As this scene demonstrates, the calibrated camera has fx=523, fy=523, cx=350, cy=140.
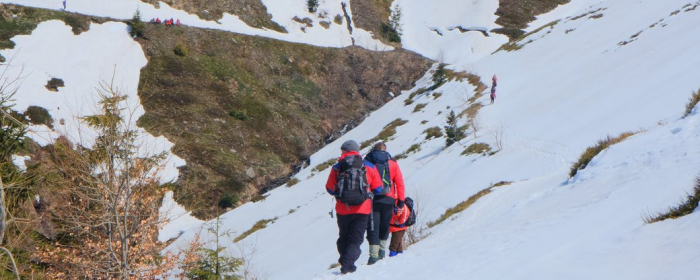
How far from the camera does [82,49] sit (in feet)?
150

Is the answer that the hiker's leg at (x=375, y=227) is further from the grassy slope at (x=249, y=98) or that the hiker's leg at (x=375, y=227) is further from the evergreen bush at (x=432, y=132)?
the grassy slope at (x=249, y=98)

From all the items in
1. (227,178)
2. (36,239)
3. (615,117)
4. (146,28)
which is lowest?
(227,178)

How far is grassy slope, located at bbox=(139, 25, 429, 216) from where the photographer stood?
4112 centimetres

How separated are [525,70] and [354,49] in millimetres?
28090

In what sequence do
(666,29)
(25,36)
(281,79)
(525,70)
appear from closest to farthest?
(666,29)
(525,70)
(25,36)
(281,79)

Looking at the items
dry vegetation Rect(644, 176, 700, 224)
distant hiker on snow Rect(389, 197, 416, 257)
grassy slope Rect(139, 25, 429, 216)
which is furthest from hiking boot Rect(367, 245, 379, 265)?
grassy slope Rect(139, 25, 429, 216)

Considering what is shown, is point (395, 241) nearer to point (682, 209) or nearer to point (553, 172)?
point (682, 209)

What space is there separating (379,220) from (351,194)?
1330mm

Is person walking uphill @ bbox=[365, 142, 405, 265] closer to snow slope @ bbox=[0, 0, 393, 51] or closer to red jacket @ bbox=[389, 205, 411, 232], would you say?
red jacket @ bbox=[389, 205, 411, 232]

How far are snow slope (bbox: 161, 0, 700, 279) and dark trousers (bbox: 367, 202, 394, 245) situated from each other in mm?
552

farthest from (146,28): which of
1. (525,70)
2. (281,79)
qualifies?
(525,70)

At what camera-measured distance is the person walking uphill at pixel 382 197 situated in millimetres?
9242

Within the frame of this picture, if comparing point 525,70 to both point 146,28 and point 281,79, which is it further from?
point 146,28

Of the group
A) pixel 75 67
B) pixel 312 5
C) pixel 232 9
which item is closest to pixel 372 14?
pixel 312 5
